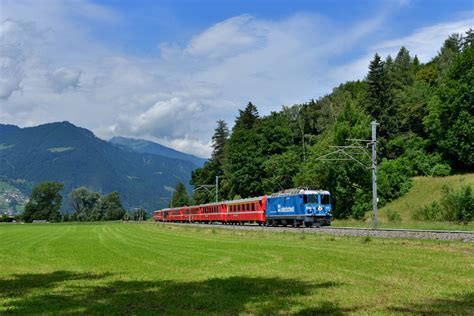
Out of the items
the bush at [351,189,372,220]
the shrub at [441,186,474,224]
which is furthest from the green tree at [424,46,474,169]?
the shrub at [441,186,474,224]

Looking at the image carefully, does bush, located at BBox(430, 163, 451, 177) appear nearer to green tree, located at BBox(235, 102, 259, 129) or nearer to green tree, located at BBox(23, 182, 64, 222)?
green tree, located at BBox(235, 102, 259, 129)

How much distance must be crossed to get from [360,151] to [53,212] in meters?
147

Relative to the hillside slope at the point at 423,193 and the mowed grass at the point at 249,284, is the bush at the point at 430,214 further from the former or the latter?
the mowed grass at the point at 249,284

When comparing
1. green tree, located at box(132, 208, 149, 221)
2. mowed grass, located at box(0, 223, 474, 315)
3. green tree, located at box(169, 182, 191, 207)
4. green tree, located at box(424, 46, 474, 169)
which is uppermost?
green tree, located at box(424, 46, 474, 169)

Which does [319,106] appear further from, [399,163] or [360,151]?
[360,151]

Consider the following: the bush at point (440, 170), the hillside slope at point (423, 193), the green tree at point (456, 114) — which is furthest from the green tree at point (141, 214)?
the green tree at point (456, 114)

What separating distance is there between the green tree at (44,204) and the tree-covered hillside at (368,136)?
3569 inches

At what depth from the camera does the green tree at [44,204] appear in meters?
178

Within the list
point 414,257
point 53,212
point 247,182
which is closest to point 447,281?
point 414,257

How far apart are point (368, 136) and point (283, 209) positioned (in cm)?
1898

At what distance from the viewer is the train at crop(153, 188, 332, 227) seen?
42.8 m

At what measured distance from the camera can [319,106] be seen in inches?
3789

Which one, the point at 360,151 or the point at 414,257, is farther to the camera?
the point at 360,151

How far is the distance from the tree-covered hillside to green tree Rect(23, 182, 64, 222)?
9067cm
